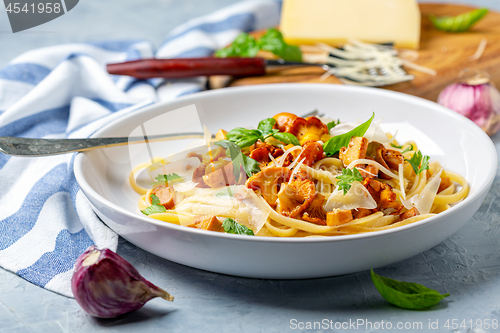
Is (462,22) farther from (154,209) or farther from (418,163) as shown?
(154,209)

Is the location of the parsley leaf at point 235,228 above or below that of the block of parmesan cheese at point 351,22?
above

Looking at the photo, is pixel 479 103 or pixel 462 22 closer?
pixel 479 103

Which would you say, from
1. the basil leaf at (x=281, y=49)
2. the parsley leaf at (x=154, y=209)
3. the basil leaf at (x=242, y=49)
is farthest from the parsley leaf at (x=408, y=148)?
the basil leaf at (x=242, y=49)

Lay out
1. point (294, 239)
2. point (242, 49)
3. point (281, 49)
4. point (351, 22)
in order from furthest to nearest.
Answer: point (351, 22), point (242, 49), point (281, 49), point (294, 239)

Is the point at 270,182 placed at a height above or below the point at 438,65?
above

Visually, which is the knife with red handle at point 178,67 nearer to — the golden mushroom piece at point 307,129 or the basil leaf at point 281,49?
the basil leaf at point 281,49

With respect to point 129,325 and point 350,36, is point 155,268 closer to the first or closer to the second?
point 129,325

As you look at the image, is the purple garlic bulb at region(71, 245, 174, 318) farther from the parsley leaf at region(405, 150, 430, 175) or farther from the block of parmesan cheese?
the block of parmesan cheese

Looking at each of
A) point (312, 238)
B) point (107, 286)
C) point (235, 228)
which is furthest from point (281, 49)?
point (107, 286)
